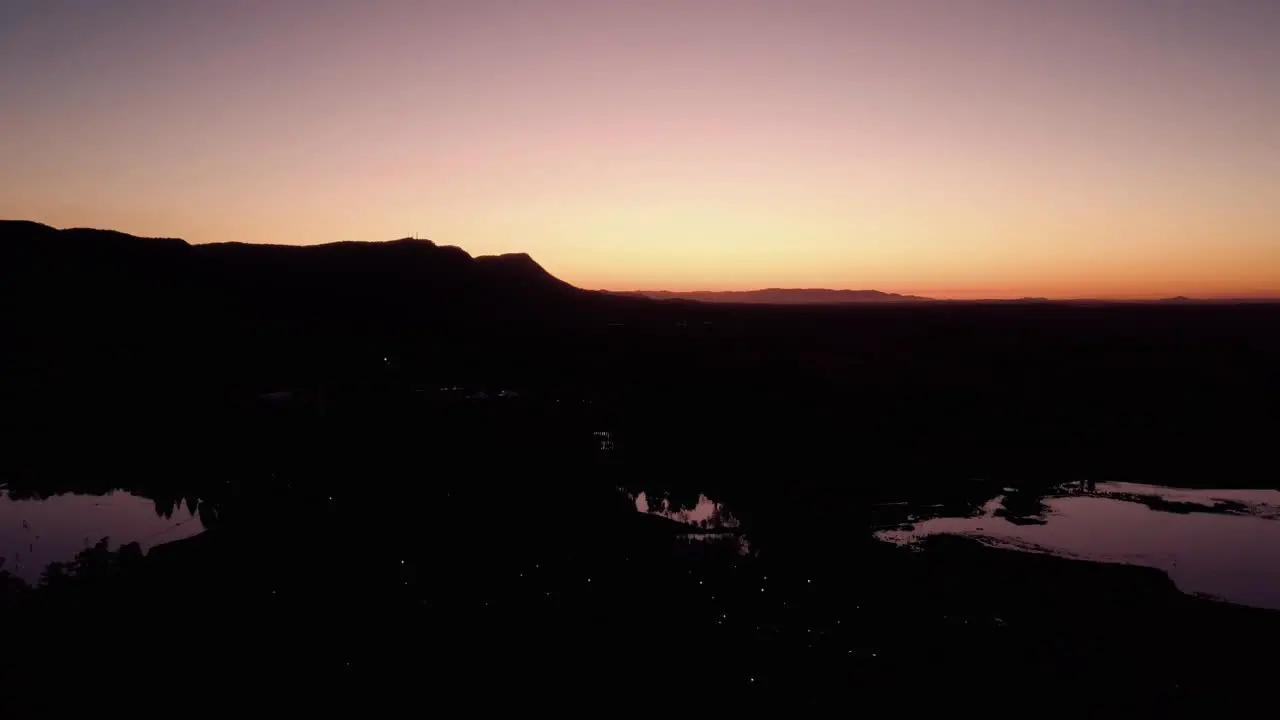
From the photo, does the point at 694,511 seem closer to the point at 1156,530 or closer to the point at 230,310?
the point at 1156,530

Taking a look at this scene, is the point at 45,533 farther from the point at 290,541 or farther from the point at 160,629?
the point at 160,629

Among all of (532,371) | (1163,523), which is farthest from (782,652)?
(532,371)

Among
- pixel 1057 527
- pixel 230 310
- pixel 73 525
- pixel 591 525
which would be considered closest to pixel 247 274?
pixel 230 310

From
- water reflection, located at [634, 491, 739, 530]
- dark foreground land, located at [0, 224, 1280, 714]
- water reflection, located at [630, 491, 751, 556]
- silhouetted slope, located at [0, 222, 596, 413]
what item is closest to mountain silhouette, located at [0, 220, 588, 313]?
silhouetted slope, located at [0, 222, 596, 413]

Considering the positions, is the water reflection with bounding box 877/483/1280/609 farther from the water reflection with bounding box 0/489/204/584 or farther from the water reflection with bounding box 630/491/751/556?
the water reflection with bounding box 0/489/204/584

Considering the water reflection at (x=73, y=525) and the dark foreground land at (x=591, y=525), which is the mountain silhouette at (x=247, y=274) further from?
the water reflection at (x=73, y=525)

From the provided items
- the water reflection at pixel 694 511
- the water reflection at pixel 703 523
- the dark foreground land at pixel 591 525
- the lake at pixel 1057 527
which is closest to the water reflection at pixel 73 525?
the lake at pixel 1057 527
